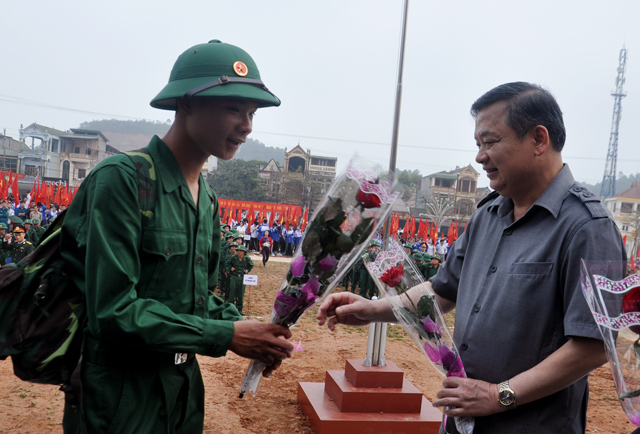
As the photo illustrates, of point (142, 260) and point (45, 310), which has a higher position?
point (142, 260)

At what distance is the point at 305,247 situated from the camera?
1.90 m

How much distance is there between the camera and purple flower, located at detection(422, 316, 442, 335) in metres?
1.92

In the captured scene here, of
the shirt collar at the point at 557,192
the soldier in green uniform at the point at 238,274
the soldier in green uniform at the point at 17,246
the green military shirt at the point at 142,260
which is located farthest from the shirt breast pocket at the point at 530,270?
the soldier in green uniform at the point at 17,246

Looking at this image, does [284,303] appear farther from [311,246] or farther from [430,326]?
[430,326]

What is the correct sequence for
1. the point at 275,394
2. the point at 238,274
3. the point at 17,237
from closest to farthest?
the point at 275,394 → the point at 17,237 → the point at 238,274

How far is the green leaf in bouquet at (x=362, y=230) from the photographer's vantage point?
6.23 ft

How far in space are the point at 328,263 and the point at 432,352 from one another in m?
0.58

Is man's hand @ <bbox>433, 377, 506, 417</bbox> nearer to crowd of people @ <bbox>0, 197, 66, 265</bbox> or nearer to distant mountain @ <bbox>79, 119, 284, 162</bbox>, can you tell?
crowd of people @ <bbox>0, 197, 66, 265</bbox>

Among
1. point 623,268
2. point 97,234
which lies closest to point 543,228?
point 623,268

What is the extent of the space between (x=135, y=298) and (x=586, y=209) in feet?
5.29

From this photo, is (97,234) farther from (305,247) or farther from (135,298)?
(305,247)

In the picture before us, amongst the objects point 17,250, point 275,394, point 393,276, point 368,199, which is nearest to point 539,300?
point 393,276

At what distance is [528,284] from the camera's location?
1.71 m

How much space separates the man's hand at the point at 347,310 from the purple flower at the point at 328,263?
45 cm
